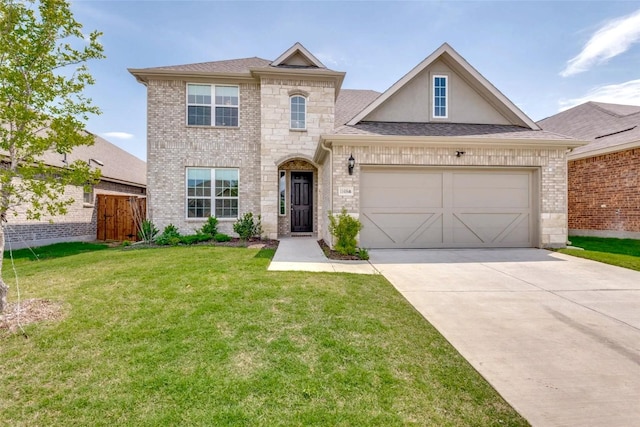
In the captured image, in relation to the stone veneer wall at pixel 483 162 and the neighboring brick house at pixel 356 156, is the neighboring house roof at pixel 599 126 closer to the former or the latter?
the neighboring brick house at pixel 356 156

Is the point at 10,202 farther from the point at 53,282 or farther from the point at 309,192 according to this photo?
the point at 309,192

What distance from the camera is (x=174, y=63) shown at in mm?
12133

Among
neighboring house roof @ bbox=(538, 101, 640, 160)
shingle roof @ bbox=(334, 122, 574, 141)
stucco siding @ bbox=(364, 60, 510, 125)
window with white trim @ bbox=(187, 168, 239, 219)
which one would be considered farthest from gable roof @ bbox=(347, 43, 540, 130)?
window with white trim @ bbox=(187, 168, 239, 219)

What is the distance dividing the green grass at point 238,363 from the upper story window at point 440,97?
802cm

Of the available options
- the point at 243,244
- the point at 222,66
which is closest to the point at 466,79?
the point at 222,66

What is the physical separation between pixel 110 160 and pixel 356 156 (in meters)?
14.6

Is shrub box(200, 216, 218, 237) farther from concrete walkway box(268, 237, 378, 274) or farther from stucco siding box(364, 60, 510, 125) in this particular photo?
stucco siding box(364, 60, 510, 125)

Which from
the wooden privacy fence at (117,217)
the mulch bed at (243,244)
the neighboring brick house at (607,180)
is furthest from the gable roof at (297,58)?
the neighboring brick house at (607,180)

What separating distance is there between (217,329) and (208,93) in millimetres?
10664

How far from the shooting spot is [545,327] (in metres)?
3.66

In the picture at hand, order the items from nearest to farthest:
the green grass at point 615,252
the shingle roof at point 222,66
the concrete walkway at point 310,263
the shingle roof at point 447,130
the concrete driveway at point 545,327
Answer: the concrete driveway at point 545,327 < the concrete walkway at point 310,263 < the green grass at point 615,252 < the shingle roof at point 447,130 < the shingle roof at point 222,66

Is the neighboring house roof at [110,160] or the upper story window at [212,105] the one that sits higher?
the upper story window at [212,105]

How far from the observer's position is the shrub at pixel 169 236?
10.3 m

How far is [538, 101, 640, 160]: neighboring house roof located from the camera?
37.7 ft
